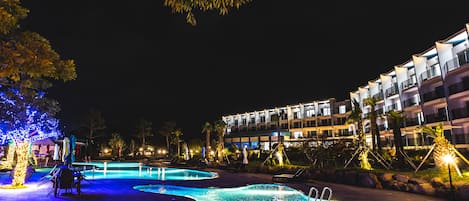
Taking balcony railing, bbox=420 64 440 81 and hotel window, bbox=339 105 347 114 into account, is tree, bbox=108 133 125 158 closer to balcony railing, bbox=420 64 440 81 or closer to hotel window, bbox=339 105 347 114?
hotel window, bbox=339 105 347 114

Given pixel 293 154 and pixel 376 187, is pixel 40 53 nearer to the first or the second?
pixel 376 187

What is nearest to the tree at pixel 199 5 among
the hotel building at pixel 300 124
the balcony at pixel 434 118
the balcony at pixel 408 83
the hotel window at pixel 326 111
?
the balcony at pixel 434 118

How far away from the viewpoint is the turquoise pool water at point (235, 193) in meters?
12.7

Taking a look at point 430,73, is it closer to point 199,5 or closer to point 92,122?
point 199,5

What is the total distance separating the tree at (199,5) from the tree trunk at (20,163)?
11.7 m

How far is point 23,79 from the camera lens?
1040 cm

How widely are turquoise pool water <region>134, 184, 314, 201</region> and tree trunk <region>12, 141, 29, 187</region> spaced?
4664 millimetres

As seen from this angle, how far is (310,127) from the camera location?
206 feet

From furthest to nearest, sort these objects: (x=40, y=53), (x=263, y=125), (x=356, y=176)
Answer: (x=263, y=125) < (x=356, y=176) < (x=40, y=53)

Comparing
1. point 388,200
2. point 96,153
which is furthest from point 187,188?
point 96,153

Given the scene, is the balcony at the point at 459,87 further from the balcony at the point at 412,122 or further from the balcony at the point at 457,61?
the balcony at the point at 412,122

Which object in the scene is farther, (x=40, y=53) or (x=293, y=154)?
(x=293, y=154)

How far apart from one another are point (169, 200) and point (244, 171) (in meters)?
16.5

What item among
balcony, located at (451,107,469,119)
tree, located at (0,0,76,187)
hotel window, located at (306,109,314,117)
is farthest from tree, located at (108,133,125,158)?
balcony, located at (451,107,469,119)
